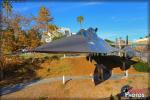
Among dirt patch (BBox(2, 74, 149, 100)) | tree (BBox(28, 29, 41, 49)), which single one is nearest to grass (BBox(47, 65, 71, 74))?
dirt patch (BBox(2, 74, 149, 100))

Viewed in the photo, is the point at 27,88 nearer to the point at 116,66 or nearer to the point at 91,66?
the point at 91,66

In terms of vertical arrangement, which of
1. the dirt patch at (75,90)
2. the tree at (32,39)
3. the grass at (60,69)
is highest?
the tree at (32,39)

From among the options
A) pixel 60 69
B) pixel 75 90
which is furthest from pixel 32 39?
pixel 75 90

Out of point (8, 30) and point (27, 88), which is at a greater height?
point (8, 30)

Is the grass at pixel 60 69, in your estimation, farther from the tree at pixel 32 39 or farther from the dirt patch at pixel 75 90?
the tree at pixel 32 39

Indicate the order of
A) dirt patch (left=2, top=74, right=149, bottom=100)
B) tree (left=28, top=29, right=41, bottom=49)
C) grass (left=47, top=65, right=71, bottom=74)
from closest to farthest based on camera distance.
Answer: dirt patch (left=2, top=74, right=149, bottom=100) → grass (left=47, top=65, right=71, bottom=74) → tree (left=28, top=29, right=41, bottom=49)

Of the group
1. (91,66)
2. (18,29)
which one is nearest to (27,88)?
(91,66)

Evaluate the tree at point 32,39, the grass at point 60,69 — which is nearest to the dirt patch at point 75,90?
the grass at point 60,69

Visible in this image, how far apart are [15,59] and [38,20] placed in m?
13.9

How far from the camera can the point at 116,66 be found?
29969 millimetres

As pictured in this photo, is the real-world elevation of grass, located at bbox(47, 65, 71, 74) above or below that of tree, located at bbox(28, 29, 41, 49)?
below

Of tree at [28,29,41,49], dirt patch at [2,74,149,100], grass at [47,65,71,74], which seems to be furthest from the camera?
tree at [28,29,41,49]

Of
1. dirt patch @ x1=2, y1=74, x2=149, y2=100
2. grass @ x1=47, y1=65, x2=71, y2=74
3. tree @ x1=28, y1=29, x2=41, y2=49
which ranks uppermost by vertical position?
tree @ x1=28, y1=29, x2=41, y2=49

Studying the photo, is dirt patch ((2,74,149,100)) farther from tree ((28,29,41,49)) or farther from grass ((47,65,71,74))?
tree ((28,29,41,49))
